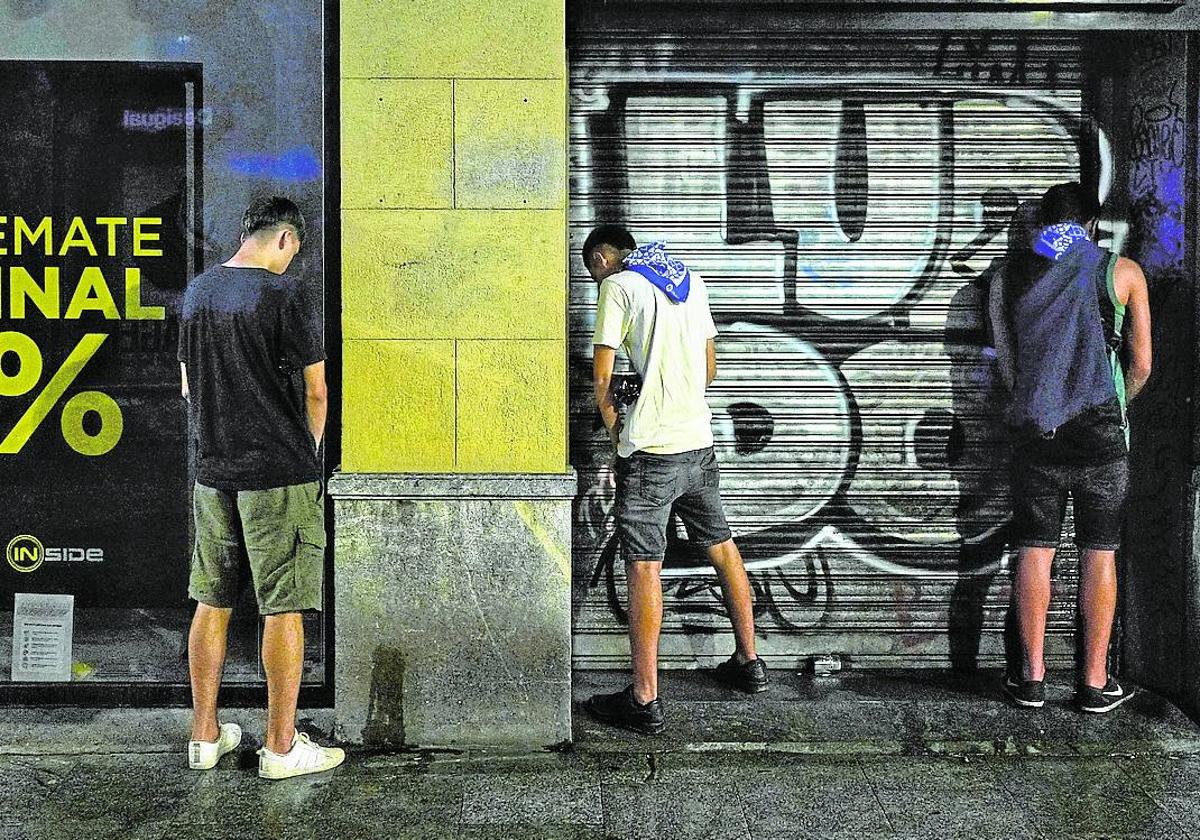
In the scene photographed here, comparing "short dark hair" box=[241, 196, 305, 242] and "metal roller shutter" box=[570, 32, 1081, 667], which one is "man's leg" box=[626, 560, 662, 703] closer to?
"metal roller shutter" box=[570, 32, 1081, 667]

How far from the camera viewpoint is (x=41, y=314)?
19.1 ft

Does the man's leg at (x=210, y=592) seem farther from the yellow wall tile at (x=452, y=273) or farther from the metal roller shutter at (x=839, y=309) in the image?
the metal roller shutter at (x=839, y=309)

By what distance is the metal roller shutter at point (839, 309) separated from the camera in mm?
6277

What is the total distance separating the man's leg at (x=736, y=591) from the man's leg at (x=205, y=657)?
204 cm

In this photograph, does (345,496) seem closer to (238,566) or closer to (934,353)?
(238,566)

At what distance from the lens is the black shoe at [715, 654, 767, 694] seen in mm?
6094

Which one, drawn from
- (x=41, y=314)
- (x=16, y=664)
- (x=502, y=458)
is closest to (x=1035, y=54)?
(x=502, y=458)

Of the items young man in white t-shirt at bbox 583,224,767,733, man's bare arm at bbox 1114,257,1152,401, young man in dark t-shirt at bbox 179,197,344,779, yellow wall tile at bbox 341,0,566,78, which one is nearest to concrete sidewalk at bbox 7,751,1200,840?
young man in dark t-shirt at bbox 179,197,344,779

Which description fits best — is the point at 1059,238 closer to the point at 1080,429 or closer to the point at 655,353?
the point at 1080,429

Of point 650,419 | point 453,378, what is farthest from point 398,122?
point 650,419

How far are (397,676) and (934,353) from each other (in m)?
2.79

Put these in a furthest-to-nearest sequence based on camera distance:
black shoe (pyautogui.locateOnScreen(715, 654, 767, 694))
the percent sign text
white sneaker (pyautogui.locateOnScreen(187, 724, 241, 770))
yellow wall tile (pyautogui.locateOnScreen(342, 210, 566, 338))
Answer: black shoe (pyautogui.locateOnScreen(715, 654, 767, 694)) → the percent sign text → yellow wall tile (pyautogui.locateOnScreen(342, 210, 566, 338)) → white sneaker (pyautogui.locateOnScreen(187, 724, 241, 770))

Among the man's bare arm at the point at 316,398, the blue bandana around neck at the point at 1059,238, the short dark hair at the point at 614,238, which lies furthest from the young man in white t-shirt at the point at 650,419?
the blue bandana around neck at the point at 1059,238

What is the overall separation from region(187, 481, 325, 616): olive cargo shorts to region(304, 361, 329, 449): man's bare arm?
22cm
